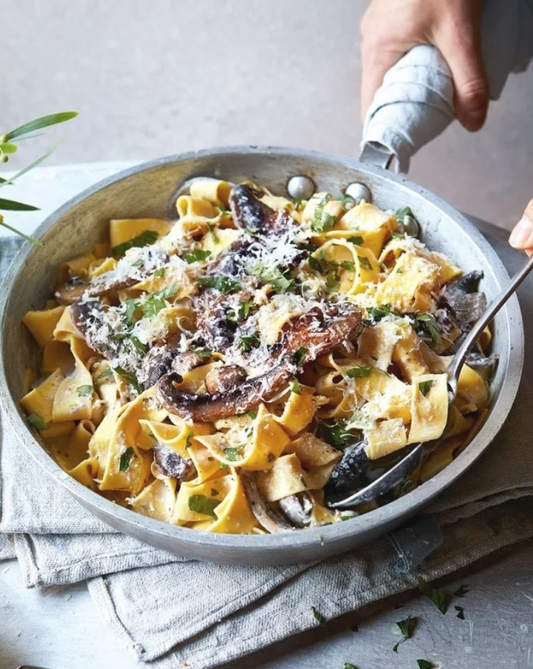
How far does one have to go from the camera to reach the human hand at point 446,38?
9.32ft

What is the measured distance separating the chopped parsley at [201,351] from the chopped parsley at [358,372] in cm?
43

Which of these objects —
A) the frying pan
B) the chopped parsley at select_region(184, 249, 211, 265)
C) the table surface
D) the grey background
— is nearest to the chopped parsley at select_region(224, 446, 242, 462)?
the frying pan

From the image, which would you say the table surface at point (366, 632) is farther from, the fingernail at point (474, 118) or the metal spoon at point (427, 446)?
the fingernail at point (474, 118)

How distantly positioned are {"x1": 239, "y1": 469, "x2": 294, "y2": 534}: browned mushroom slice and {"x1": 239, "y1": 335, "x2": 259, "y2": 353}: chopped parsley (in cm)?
37

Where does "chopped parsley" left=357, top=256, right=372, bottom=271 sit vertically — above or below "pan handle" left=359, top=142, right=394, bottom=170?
below

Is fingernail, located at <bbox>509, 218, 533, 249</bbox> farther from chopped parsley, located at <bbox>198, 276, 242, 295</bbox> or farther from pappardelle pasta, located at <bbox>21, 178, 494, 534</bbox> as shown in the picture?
chopped parsley, located at <bbox>198, 276, 242, 295</bbox>

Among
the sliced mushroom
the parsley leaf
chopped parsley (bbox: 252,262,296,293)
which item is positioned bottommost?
the sliced mushroom

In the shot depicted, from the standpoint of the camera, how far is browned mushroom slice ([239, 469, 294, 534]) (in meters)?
2.00

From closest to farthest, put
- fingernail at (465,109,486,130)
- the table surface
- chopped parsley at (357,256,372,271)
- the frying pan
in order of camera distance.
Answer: the frying pan → the table surface → chopped parsley at (357,256,372,271) → fingernail at (465,109,486,130)

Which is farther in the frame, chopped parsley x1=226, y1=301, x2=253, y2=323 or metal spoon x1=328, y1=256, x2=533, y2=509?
chopped parsley x1=226, y1=301, x2=253, y2=323

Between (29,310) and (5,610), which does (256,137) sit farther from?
(5,610)

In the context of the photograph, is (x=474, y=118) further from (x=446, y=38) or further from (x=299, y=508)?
(x=299, y=508)

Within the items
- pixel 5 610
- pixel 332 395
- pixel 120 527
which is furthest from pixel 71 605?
pixel 332 395

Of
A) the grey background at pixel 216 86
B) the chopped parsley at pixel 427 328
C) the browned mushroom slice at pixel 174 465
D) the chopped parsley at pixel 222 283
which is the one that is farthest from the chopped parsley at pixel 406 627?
the grey background at pixel 216 86
